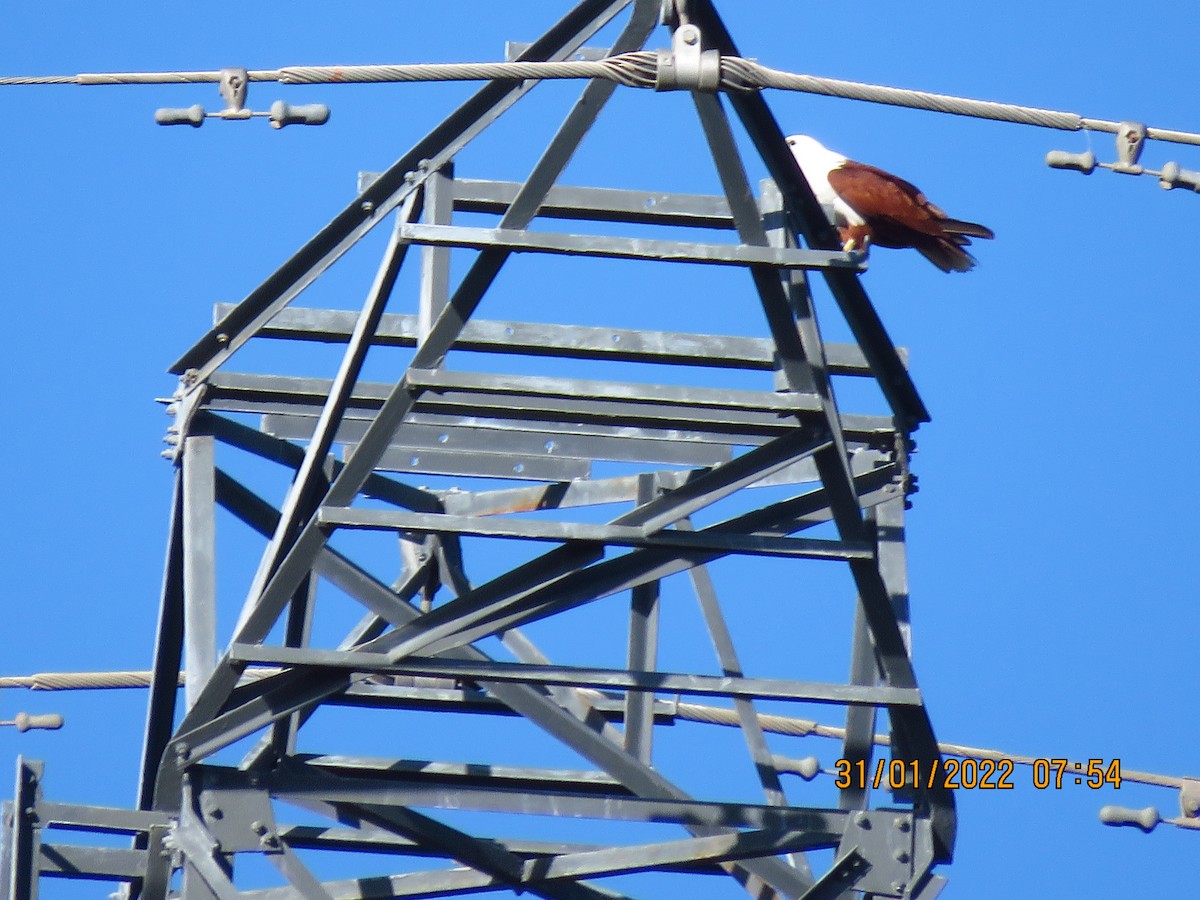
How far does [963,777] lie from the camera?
352 inches

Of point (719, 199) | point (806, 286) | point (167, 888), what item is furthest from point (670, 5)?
point (167, 888)

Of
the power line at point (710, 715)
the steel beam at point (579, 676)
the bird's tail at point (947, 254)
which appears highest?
the bird's tail at point (947, 254)

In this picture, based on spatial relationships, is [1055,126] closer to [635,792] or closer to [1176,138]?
[1176,138]

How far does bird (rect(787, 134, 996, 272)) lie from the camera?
10.4 metres

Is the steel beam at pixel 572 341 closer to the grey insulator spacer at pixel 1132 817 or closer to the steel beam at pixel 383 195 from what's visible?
the steel beam at pixel 383 195

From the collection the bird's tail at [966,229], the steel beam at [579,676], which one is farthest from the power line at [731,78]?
the bird's tail at [966,229]

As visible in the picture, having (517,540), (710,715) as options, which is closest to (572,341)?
(517,540)

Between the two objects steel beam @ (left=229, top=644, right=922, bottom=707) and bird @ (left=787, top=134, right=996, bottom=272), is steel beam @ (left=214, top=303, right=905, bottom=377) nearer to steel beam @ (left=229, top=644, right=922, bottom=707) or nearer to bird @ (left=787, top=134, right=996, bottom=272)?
steel beam @ (left=229, top=644, right=922, bottom=707)

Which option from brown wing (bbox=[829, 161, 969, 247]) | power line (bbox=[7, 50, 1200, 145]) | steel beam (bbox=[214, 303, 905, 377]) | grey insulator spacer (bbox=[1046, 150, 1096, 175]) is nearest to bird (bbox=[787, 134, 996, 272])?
brown wing (bbox=[829, 161, 969, 247])

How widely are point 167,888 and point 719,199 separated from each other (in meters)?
3.47

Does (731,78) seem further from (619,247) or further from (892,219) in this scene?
(892,219)
